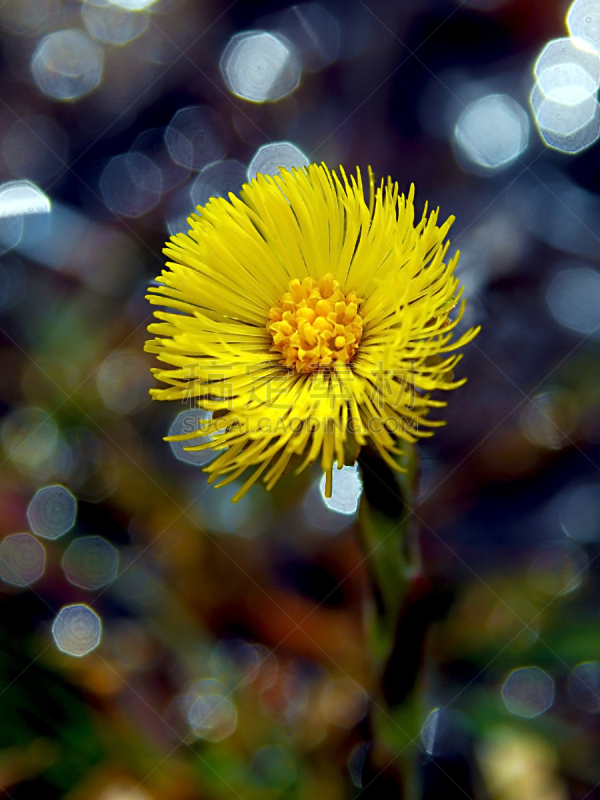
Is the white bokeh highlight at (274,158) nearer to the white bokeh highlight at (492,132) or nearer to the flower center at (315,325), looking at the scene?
the white bokeh highlight at (492,132)

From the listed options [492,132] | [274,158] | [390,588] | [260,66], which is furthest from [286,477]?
[260,66]

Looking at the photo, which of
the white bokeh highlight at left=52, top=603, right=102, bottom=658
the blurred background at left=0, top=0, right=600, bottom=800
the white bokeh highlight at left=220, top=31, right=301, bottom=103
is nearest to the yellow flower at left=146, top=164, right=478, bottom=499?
the blurred background at left=0, top=0, right=600, bottom=800

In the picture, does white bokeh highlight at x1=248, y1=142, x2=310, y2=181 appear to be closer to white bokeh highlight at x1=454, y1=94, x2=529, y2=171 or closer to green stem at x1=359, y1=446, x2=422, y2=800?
white bokeh highlight at x1=454, y1=94, x2=529, y2=171

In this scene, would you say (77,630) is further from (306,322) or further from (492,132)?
(492,132)

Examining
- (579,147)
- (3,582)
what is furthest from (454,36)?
(3,582)

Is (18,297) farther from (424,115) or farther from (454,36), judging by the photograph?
(454,36)
